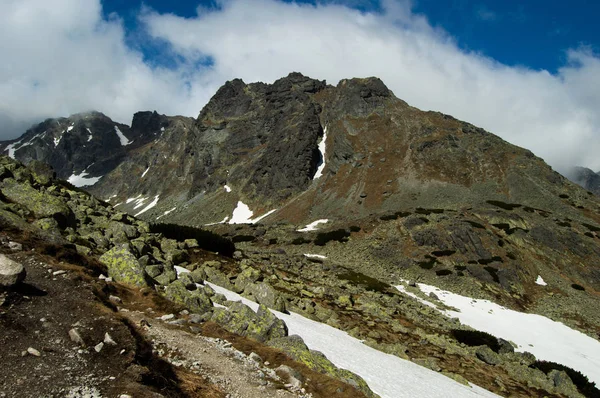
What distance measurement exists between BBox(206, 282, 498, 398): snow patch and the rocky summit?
0.24 m

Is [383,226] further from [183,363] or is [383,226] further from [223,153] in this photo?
[223,153]

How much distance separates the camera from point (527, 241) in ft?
212

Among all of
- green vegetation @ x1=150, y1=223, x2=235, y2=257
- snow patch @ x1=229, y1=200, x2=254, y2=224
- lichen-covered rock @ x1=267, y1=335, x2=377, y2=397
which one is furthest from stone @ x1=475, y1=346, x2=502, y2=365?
snow patch @ x1=229, y1=200, x2=254, y2=224

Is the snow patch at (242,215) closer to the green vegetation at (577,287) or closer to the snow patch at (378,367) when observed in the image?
the green vegetation at (577,287)

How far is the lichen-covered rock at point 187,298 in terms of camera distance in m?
14.7

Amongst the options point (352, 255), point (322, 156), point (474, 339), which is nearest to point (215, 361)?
point (474, 339)

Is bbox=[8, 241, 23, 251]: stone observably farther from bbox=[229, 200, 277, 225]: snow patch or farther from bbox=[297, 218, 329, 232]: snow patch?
bbox=[229, 200, 277, 225]: snow patch

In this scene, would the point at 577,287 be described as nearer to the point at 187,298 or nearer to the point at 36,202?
the point at 187,298

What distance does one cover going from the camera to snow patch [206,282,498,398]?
15.1 metres

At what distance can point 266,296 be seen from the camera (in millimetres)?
21281

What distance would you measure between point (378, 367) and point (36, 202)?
67.8 feet

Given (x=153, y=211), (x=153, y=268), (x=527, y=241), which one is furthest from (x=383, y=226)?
(x=153, y=211)

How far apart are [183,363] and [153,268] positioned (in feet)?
30.4

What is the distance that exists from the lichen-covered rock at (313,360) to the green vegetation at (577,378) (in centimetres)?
2254
